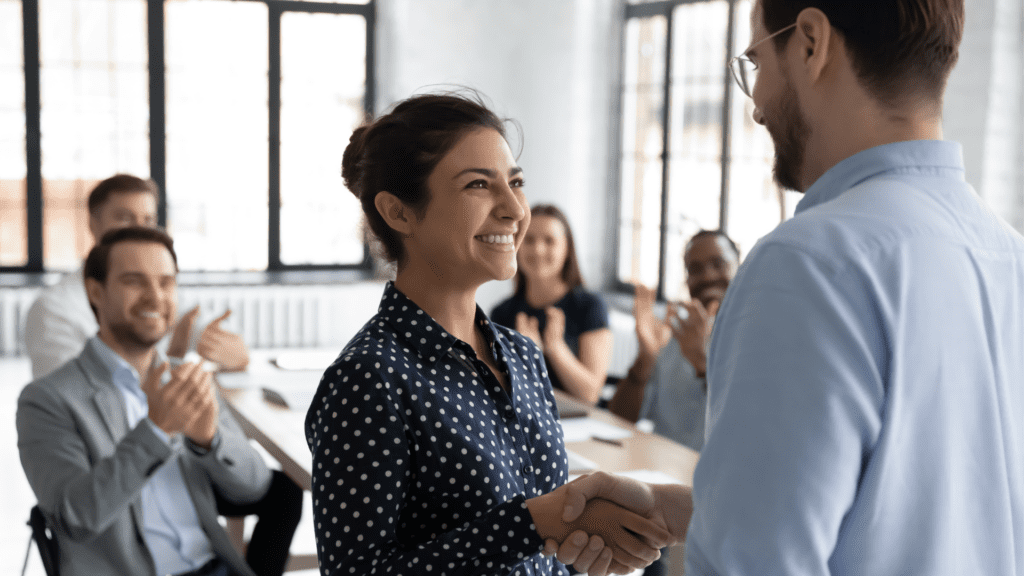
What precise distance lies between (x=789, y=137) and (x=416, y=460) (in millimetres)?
622

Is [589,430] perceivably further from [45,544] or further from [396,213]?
[396,213]

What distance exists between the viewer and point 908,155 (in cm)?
88

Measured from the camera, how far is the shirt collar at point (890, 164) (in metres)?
0.88

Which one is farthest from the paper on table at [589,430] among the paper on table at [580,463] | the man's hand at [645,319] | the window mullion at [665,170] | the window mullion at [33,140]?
the window mullion at [33,140]

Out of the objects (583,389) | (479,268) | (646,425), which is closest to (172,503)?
(479,268)

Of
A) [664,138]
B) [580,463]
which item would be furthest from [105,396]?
[664,138]

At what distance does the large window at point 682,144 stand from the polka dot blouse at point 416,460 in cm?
493

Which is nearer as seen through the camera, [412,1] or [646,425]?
[646,425]

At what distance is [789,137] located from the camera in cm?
93

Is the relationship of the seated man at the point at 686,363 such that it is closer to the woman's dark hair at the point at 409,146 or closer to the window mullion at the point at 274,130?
the woman's dark hair at the point at 409,146

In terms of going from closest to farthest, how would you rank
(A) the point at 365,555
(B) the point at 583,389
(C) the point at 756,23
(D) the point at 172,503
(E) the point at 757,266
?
1. (E) the point at 757,266
2. (C) the point at 756,23
3. (A) the point at 365,555
4. (D) the point at 172,503
5. (B) the point at 583,389

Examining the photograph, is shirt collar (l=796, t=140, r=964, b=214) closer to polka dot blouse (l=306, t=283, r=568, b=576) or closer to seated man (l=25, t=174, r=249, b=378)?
polka dot blouse (l=306, t=283, r=568, b=576)

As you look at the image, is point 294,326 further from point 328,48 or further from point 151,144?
point 328,48

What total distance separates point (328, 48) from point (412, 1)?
2.59 feet
